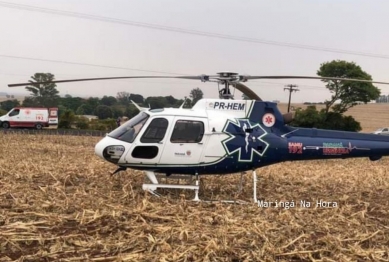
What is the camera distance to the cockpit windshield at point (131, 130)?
34.0ft

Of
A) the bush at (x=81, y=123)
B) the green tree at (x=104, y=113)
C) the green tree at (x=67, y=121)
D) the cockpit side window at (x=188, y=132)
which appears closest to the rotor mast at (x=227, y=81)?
the cockpit side window at (x=188, y=132)

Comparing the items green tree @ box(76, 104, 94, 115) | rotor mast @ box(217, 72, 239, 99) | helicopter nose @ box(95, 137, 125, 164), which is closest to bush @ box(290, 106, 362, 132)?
green tree @ box(76, 104, 94, 115)

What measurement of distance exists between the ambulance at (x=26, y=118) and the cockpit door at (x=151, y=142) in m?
44.9

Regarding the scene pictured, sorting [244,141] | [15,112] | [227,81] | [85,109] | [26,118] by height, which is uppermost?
[85,109]

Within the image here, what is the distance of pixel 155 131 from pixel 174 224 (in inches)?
124

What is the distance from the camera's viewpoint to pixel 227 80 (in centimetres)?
1028

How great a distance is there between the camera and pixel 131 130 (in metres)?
10.4

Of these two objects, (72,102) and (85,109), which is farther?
(72,102)

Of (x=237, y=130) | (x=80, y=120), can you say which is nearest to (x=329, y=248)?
(x=237, y=130)

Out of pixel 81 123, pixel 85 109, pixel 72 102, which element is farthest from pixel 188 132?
pixel 72 102

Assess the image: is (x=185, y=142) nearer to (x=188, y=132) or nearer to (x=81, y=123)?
(x=188, y=132)

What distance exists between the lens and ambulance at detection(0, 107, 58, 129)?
50875 millimetres

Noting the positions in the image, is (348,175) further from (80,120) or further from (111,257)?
(80,120)

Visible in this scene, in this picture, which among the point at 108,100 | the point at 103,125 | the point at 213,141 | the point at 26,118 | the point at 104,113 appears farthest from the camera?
the point at 108,100
